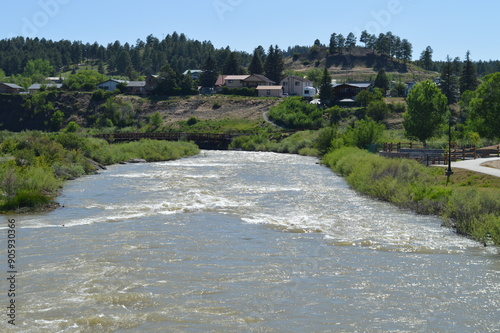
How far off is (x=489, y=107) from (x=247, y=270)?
50.3m

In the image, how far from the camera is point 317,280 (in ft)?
60.5

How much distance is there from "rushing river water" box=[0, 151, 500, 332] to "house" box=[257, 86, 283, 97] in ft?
332

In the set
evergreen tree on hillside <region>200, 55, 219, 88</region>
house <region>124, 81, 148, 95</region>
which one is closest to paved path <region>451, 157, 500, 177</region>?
house <region>124, 81, 148, 95</region>

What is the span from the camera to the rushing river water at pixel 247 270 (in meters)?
15.3

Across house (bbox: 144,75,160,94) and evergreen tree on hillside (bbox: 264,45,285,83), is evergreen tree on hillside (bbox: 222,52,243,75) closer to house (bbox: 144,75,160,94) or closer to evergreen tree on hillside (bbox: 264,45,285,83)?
evergreen tree on hillside (bbox: 264,45,285,83)

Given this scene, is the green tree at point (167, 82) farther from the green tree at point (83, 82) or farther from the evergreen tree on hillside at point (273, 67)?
the evergreen tree on hillside at point (273, 67)

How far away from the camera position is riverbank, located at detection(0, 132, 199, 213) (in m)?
31.0

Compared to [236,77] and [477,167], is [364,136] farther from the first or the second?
[236,77]

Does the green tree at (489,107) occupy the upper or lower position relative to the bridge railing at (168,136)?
upper

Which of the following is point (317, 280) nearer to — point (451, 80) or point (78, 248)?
point (78, 248)

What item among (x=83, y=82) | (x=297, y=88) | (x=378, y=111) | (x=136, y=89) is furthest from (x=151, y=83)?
(x=378, y=111)

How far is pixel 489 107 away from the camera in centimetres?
6106

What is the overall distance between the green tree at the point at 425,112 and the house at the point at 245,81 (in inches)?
3136

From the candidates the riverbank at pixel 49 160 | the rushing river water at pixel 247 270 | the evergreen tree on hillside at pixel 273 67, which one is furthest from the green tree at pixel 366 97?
the rushing river water at pixel 247 270
